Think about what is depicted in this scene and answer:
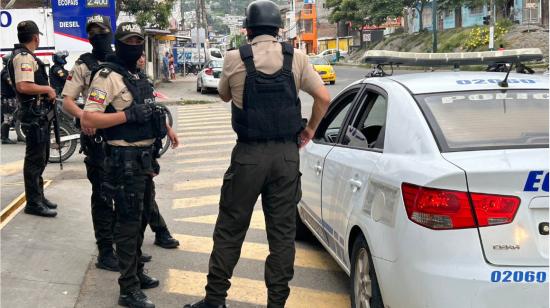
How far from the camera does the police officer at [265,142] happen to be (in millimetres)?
3488

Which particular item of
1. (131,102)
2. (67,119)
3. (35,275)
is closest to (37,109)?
(35,275)

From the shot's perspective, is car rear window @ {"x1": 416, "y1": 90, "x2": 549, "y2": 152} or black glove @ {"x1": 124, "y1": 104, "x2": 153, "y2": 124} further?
black glove @ {"x1": 124, "y1": 104, "x2": 153, "y2": 124}

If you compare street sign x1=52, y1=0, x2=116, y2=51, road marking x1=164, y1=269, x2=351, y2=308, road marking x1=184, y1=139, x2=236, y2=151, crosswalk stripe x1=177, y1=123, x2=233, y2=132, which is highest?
street sign x1=52, y1=0, x2=116, y2=51

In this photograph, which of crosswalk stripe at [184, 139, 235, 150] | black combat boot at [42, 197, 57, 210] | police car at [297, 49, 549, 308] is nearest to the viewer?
police car at [297, 49, 549, 308]

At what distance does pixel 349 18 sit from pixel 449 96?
2311 inches

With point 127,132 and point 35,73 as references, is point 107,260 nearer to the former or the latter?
point 127,132

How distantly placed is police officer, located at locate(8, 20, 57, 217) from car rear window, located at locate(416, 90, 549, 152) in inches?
149

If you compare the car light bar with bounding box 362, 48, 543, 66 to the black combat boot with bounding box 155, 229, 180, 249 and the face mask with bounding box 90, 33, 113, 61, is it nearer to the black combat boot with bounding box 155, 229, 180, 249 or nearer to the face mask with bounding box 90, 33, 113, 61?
the face mask with bounding box 90, 33, 113, 61

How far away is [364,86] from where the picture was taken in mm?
4273

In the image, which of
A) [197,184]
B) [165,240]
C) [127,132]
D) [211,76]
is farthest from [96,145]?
[211,76]

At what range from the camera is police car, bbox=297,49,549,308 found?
262 cm

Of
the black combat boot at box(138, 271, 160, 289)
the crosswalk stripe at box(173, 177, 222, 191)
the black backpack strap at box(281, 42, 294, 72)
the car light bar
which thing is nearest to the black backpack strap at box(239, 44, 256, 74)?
the black backpack strap at box(281, 42, 294, 72)

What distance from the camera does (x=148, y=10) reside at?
27.4 metres

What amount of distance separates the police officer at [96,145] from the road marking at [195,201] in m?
2.17
